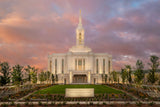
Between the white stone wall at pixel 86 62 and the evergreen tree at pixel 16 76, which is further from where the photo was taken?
the white stone wall at pixel 86 62

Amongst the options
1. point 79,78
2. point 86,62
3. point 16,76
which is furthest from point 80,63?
point 16,76

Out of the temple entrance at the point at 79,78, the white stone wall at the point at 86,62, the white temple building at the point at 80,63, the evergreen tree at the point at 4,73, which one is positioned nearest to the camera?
the evergreen tree at the point at 4,73

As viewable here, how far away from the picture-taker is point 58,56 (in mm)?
104125

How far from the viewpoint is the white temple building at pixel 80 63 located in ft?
310

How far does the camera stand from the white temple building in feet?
310

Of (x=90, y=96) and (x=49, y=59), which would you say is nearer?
(x=90, y=96)

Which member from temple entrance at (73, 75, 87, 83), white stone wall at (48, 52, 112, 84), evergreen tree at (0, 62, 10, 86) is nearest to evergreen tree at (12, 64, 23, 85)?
evergreen tree at (0, 62, 10, 86)

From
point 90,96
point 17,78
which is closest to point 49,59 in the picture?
point 17,78

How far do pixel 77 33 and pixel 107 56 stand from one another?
25.8 metres

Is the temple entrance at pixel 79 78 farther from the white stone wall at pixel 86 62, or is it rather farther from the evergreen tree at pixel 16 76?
the evergreen tree at pixel 16 76

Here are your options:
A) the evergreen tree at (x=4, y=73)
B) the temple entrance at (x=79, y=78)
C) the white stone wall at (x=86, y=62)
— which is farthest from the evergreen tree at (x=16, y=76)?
the temple entrance at (x=79, y=78)

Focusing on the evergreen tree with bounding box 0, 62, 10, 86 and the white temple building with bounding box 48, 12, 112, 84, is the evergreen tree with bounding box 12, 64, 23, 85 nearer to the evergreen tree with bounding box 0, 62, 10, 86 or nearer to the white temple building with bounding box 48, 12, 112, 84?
the evergreen tree with bounding box 0, 62, 10, 86

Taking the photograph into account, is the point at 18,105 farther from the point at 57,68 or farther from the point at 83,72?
the point at 57,68

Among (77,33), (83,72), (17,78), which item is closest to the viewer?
(17,78)
